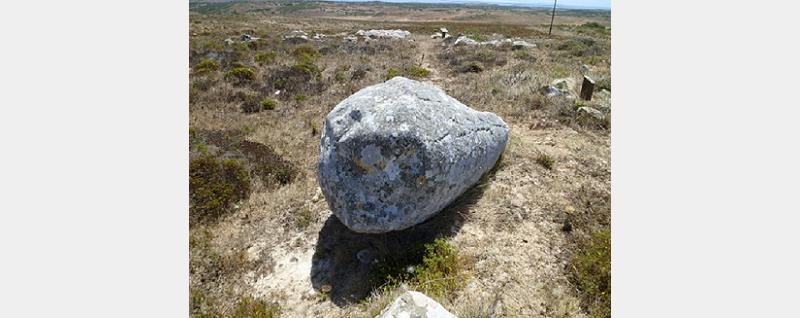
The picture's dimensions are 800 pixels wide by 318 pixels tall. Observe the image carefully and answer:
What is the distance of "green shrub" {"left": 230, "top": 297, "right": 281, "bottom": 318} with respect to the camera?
547cm

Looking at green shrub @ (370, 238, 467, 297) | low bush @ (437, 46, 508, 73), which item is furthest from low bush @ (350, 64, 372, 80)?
green shrub @ (370, 238, 467, 297)

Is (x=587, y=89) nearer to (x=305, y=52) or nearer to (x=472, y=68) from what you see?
(x=472, y=68)

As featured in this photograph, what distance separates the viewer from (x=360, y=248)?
643cm

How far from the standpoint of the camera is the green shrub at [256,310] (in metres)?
5.47

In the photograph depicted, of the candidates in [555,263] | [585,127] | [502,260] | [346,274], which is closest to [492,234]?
[502,260]

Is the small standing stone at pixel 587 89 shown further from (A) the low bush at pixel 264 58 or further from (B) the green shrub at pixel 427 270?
(A) the low bush at pixel 264 58

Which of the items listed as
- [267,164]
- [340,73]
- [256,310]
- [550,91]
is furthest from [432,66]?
[256,310]

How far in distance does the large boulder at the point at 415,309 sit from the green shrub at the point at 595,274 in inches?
80.0

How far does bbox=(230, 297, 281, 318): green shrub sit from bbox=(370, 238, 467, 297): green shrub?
138cm

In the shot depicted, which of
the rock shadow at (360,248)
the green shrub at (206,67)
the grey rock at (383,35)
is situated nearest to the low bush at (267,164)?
the rock shadow at (360,248)

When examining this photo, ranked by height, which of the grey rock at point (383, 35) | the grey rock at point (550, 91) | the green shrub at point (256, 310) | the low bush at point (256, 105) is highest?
the grey rock at point (383, 35)

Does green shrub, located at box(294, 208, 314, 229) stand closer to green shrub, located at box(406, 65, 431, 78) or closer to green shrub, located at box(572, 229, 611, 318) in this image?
green shrub, located at box(572, 229, 611, 318)

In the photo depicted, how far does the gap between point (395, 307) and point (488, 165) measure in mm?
3685

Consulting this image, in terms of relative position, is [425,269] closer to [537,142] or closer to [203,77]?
[537,142]
